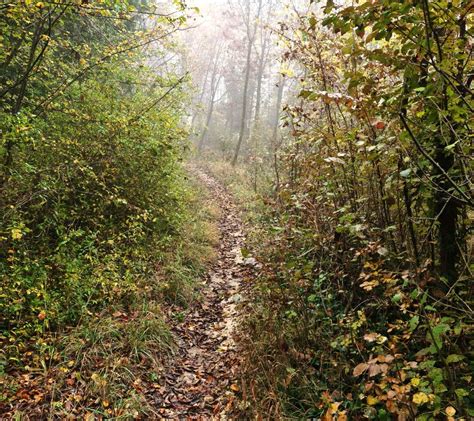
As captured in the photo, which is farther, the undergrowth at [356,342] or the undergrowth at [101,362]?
the undergrowth at [101,362]

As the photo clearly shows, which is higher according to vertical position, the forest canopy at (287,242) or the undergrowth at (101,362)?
the forest canopy at (287,242)

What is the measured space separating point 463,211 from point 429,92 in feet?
4.13

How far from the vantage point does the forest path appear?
3.97 metres

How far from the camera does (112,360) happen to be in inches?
165

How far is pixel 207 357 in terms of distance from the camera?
4.83 meters

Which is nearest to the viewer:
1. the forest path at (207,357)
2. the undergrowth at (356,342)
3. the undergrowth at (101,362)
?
the undergrowth at (356,342)

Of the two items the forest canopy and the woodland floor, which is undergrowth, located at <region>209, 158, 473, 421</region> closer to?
the forest canopy

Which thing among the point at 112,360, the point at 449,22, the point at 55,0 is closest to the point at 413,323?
the point at 449,22

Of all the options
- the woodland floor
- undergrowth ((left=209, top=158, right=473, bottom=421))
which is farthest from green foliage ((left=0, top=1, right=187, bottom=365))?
undergrowth ((left=209, top=158, right=473, bottom=421))

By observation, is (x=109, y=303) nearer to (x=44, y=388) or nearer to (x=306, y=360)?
(x=44, y=388)

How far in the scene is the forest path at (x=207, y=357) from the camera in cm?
397

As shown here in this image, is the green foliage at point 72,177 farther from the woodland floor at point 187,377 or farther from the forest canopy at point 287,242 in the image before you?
the woodland floor at point 187,377

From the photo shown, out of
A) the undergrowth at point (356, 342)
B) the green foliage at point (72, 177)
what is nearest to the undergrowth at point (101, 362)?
the green foliage at point (72, 177)

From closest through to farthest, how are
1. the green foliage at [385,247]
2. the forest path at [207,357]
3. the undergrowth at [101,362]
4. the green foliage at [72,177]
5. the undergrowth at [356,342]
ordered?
the green foliage at [385,247], the undergrowth at [356,342], the undergrowth at [101,362], the forest path at [207,357], the green foliage at [72,177]
